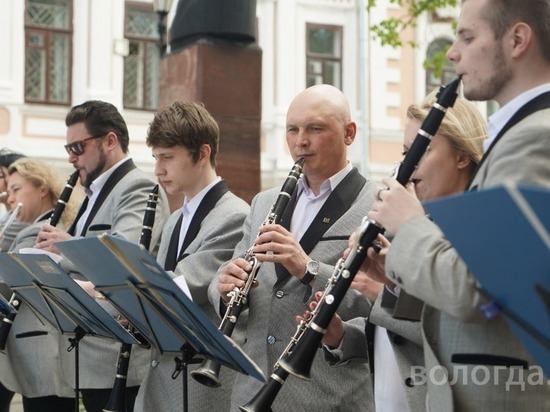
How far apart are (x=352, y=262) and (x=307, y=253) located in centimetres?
106

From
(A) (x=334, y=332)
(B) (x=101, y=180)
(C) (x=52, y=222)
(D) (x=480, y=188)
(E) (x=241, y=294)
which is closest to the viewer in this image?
(D) (x=480, y=188)

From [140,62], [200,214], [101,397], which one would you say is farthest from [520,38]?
[140,62]

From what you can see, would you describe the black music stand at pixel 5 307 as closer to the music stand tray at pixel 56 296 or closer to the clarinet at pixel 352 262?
the music stand tray at pixel 56 296

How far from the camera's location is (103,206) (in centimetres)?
627

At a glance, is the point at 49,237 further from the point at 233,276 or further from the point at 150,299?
the point at 150,299

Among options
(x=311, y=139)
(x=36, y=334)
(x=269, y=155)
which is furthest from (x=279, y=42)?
(x=311, y=139)

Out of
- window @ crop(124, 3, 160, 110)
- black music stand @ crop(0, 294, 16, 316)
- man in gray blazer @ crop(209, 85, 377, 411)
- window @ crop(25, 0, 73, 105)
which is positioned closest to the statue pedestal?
black music stand @ crop(0, 294, 16, 316)

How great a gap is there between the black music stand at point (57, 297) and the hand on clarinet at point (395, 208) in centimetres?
185

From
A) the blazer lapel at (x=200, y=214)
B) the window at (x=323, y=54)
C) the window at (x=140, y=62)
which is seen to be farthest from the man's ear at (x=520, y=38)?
the window at (x=323, y=54)

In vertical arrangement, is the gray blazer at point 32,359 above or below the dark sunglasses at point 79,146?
below

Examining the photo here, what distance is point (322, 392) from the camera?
4723 mm

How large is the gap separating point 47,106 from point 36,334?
16746 millimetres

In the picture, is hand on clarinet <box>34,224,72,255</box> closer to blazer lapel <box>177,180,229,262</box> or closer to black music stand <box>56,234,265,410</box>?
blazer lapel <box>177,180,229,262</box>

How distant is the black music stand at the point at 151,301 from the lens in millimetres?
3969
